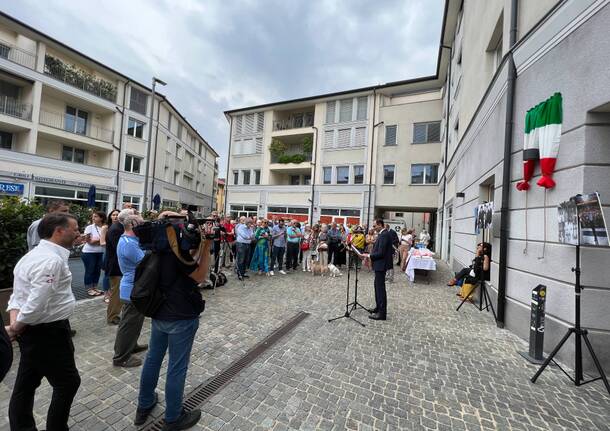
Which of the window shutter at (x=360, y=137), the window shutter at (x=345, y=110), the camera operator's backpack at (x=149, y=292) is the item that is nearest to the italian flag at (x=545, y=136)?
the camera operator's backpack at (x=149, y=292)

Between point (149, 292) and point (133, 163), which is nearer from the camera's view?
point (149, 292)

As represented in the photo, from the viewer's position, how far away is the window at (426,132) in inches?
829

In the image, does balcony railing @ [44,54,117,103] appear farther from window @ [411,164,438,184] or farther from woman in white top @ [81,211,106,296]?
window @ [411,164,438,184]

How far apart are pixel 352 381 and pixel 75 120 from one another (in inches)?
1082

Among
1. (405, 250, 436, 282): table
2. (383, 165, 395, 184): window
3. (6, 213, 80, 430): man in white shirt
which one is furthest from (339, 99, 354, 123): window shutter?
(6, 213, 80, 430): man in white shirt

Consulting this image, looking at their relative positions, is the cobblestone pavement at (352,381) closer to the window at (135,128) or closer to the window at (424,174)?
the window at (424,174)

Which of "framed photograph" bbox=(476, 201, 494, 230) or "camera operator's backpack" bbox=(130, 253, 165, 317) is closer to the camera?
"camera operator's backpack" bbox=(130, 253, 165, 317)

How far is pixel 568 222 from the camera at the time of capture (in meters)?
3.69

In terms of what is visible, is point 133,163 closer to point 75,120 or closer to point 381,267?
point 75,120

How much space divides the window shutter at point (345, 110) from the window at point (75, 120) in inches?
835

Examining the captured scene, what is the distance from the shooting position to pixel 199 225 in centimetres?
262

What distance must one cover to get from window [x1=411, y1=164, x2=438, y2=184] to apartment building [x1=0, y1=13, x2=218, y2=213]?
18548 mm

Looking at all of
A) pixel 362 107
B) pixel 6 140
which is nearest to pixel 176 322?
pixel 362 107

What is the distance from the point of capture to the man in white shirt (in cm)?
205
